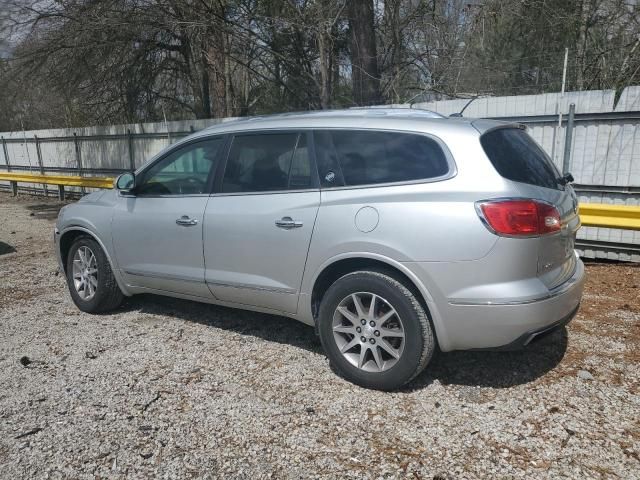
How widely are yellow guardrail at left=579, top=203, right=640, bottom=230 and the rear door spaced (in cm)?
425

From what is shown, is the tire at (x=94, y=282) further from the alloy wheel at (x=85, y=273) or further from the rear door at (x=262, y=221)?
the rear door at (x=262, y=221)

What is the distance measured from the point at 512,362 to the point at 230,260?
219cm

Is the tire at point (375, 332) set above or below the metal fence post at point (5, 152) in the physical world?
below

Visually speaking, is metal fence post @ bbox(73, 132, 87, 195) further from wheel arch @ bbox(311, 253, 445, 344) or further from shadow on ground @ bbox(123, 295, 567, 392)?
wheel arch @ bbox(311, 253, 445, 344)

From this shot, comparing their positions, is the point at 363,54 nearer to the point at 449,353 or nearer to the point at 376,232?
the point at 449,353

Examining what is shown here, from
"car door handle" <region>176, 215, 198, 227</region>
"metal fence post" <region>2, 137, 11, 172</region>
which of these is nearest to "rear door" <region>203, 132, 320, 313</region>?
"car door handle" <region>176, 215, 198, 227</region>

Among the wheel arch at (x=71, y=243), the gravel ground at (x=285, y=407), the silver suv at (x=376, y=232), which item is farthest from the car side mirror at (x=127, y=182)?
the gravel ground at (x=285, y=407)

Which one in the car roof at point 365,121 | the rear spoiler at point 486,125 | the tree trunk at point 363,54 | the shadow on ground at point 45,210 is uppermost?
the tree trunk at point 363,54

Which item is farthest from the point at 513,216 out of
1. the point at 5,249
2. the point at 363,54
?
the point at 363,54

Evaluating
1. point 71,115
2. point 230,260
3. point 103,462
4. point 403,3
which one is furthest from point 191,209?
point 71,115

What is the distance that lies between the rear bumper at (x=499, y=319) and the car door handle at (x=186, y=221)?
2.02 meters

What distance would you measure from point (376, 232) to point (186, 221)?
66.3 inches

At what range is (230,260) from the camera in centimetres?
395

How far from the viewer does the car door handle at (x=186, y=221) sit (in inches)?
162
